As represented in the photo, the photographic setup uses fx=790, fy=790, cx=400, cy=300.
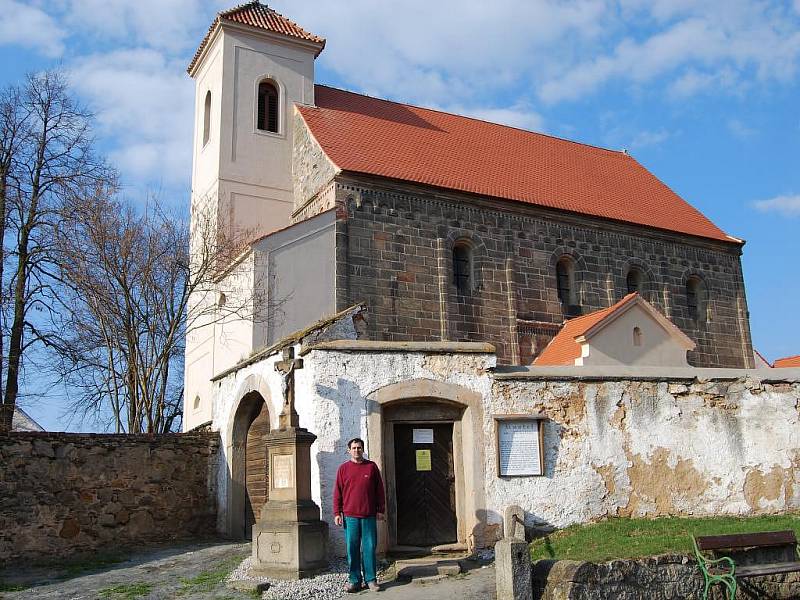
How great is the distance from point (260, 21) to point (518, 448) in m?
17.2

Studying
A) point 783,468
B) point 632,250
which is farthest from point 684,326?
point 783,468

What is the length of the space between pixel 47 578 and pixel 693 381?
882 centimetres

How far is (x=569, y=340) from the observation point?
18.4 metres

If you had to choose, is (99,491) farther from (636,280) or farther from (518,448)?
(636,280)

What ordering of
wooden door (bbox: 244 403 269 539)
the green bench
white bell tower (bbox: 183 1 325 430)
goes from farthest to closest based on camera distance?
white bell tower (bbox: 183 1 325 430), wooden door (bbox: 244 403 269 539), the green bench

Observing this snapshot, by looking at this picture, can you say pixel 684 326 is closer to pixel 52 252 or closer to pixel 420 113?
pixel 420 113

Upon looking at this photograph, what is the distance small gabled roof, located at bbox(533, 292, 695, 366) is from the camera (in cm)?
1730

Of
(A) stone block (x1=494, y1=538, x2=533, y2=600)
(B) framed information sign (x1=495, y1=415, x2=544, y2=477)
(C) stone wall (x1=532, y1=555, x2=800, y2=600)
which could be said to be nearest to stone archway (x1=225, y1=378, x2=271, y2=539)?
(B) framed information sign (x1=495, y1=415, x2=544, y2=477)

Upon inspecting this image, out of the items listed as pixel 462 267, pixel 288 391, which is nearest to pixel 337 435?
pixel 288 391

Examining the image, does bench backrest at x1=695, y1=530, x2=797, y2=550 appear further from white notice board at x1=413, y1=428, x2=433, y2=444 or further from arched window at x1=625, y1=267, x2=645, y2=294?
arched window at x1=625, y1=267, x2=645, y2=294

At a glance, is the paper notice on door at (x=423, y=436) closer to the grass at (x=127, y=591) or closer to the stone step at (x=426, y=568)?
the stone step at (x=426, y=568)

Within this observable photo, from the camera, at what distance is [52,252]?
17562 mm

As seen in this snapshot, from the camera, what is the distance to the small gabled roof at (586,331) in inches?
681

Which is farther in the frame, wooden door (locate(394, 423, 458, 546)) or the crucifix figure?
wooden door (locate(394, 423, 458, 546))
